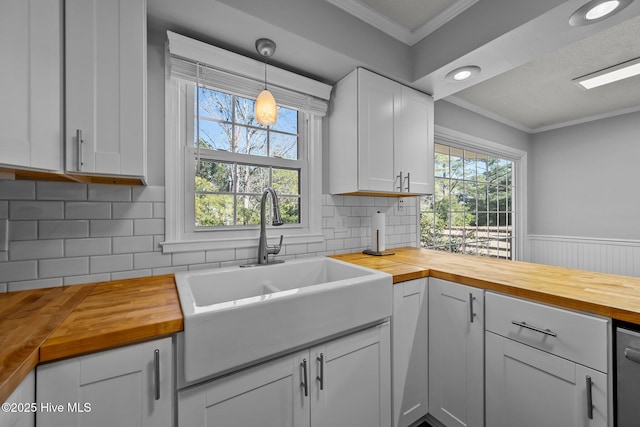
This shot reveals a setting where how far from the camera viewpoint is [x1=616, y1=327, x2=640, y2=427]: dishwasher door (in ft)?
2.75

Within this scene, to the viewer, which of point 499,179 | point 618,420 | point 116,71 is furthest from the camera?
point 499,179

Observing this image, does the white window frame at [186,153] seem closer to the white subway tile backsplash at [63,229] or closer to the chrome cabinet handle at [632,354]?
the white subway tile backsplash at [63,229]

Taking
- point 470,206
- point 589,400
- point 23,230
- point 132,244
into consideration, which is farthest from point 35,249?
point 470,206

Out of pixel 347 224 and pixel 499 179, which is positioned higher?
pixel 499 179

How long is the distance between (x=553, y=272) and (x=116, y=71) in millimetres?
2182

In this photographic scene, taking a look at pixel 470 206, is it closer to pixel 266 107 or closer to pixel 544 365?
pixel 544 365

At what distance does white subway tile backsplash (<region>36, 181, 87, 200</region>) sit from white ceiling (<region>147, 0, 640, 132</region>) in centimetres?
87

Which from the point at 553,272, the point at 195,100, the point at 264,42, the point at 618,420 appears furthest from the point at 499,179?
the point at 195,100

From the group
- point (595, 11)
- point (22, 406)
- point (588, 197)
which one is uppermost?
point (595, 11)

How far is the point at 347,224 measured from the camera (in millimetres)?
2033

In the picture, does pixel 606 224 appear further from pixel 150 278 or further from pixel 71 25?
pixel 71 25

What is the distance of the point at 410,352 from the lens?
1.41 meters

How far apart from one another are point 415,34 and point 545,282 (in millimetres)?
1700

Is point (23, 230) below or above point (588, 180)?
below
